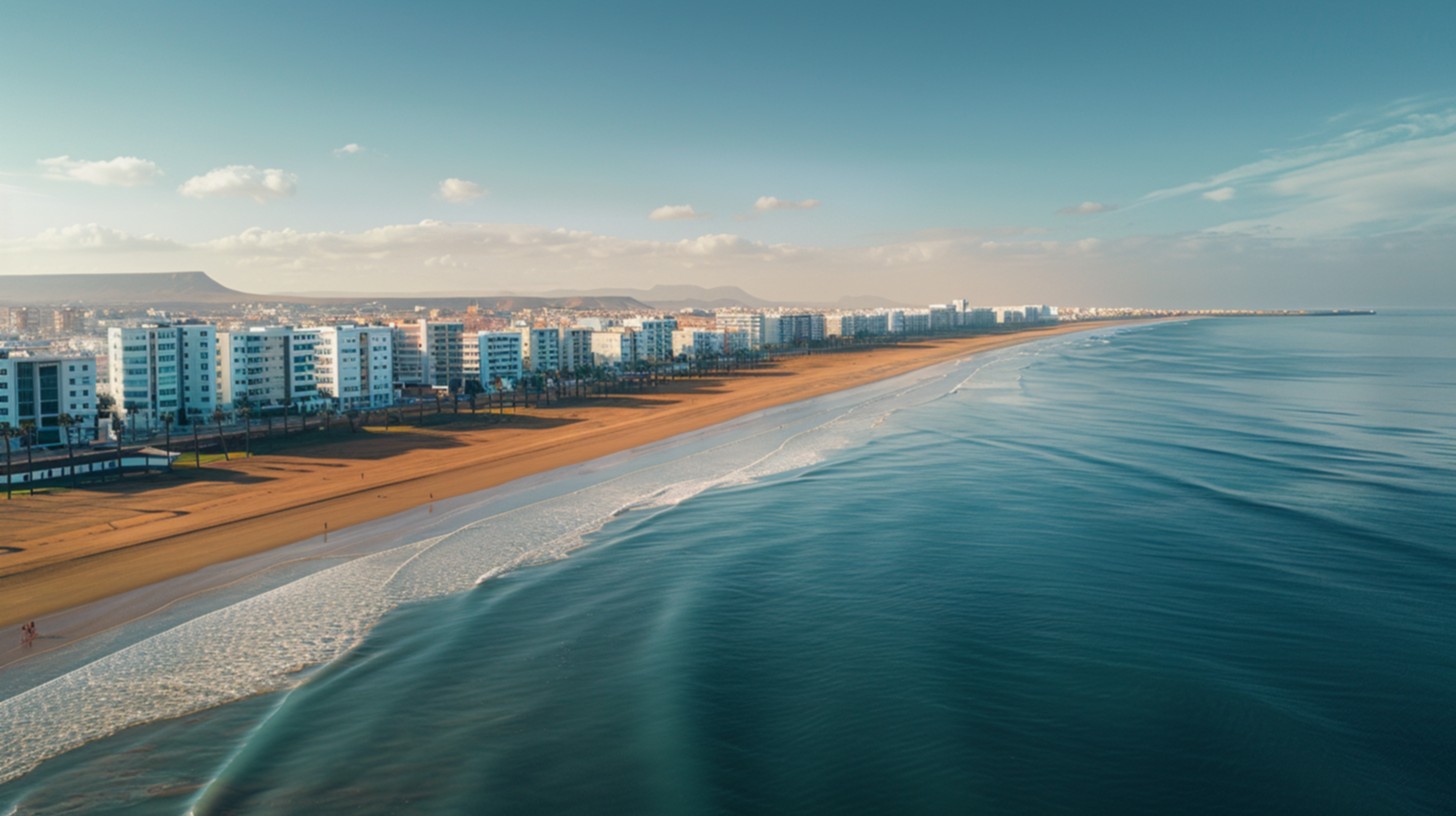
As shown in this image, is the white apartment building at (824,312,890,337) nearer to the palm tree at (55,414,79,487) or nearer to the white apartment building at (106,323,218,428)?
the white apartment building at (106,323,218,428)

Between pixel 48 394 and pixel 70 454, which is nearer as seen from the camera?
pixel 70 454

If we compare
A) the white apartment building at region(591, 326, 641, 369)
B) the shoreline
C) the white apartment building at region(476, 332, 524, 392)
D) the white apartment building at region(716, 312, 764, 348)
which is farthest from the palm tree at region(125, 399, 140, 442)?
the white apartment building at region(716, 312, 764, 348)

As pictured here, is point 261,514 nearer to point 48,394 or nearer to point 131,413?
point 48,394

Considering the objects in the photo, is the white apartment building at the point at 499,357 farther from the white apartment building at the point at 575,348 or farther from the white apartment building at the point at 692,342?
the white apartment building at the point at 692,342

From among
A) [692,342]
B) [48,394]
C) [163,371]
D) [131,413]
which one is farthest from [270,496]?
[692,342]

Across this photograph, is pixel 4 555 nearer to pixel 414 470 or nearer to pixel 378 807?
pixel 414 470

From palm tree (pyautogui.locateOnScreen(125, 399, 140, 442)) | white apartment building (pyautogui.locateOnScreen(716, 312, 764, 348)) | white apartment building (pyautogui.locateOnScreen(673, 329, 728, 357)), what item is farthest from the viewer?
white apartment building (pyautogui.locateOnScreen(716, 312, 764, 348))

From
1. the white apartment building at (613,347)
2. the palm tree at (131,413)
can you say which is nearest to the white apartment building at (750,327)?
the white apartment building at (613,347)
